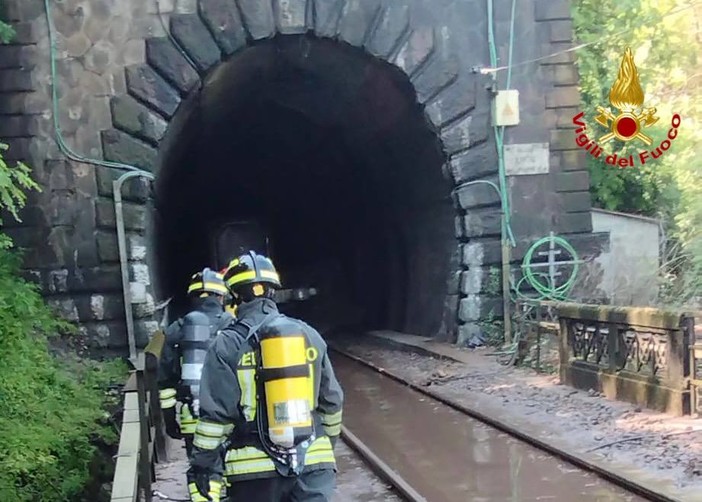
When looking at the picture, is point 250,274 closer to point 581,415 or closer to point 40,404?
point 581,415

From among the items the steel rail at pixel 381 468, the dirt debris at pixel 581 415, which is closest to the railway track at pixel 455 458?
the steel rail at pixel 381 468

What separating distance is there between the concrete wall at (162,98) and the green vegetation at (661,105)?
1.92 meters

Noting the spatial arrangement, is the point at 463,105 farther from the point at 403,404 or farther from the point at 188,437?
the point at 188,437

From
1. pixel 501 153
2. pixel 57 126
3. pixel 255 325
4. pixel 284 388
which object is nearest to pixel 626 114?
pixel 501 153

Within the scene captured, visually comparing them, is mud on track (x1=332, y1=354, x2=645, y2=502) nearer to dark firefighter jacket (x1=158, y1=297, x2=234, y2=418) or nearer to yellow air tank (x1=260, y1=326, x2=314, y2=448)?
dark firefighter jacket (x1=158, y1=297, x2=234, y2=418)

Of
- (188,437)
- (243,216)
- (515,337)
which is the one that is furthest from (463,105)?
(243,216)

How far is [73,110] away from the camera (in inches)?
541

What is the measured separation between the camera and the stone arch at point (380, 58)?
45.5 feet

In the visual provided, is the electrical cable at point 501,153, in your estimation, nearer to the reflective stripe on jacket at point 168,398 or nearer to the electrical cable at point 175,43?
the electrical cable at point 175,43

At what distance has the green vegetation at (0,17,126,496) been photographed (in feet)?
27.0

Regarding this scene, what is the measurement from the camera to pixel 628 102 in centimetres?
1464

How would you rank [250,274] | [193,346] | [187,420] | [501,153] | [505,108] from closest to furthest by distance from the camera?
1. [250,274]
2. [193,346]
3. [187,420]
4. [505,108]
5. [501,153]

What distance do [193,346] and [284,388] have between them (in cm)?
258

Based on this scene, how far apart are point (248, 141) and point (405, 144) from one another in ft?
22.3
